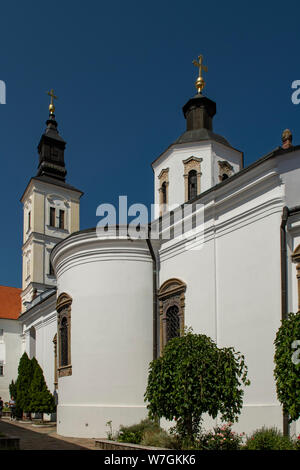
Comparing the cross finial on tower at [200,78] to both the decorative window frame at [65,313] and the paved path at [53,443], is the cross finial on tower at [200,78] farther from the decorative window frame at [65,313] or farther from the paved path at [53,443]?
the paved path at [53,443]

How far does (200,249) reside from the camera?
15141 mm

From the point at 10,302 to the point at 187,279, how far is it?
31809 millimetres

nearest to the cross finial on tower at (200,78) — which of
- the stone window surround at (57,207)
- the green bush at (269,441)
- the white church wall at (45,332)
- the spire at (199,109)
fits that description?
the spire at (199,109)

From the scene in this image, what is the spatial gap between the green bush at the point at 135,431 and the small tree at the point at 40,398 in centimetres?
990

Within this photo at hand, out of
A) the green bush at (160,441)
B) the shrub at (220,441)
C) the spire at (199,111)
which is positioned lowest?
the green bush at (160,441)

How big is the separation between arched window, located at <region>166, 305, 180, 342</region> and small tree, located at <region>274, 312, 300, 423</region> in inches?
257

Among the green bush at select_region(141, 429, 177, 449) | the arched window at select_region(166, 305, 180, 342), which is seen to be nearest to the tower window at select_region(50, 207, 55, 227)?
the arched window at select_region(166, 305, 180, 342)

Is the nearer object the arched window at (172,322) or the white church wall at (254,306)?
the white church wall at (254,306)

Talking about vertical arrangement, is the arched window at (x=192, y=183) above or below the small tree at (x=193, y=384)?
above

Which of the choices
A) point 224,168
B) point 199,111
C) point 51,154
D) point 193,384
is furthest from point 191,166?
point 51,154

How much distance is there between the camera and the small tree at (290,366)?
29.5 ft

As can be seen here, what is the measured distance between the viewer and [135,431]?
45.9 ft

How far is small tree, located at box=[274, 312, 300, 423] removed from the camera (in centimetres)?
900
